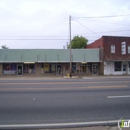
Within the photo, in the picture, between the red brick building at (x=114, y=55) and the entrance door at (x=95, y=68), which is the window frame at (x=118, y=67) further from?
the entrance door at (x=95, y=68)

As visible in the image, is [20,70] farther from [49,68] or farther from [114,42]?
[114,42]

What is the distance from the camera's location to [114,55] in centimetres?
2931

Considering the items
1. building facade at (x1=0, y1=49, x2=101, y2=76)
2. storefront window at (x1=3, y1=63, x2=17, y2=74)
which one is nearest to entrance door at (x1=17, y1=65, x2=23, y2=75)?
building facade at (x1=0, y1=49, x2=101, y2=76)

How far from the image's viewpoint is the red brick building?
28.8m

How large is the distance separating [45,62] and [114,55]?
12945 millimetres

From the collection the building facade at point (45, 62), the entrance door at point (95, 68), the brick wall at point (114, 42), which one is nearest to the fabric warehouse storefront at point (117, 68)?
the entrance door at point (95, 68)

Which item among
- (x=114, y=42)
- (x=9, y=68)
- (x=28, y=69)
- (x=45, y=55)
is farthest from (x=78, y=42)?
(x=9, y=68)

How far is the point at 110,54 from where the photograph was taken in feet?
95.6

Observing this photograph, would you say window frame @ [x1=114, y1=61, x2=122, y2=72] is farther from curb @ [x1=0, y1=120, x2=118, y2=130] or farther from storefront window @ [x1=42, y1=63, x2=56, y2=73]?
curb @ [x1=0, y1=120, x2=118, y2=130]

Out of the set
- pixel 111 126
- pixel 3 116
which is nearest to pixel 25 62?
pixel 3 116

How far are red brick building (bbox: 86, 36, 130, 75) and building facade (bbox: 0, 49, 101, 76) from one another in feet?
4.73

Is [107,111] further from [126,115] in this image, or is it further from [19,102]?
[19,102]

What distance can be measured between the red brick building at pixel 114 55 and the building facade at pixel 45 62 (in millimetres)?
1441

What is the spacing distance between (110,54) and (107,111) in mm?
24195
